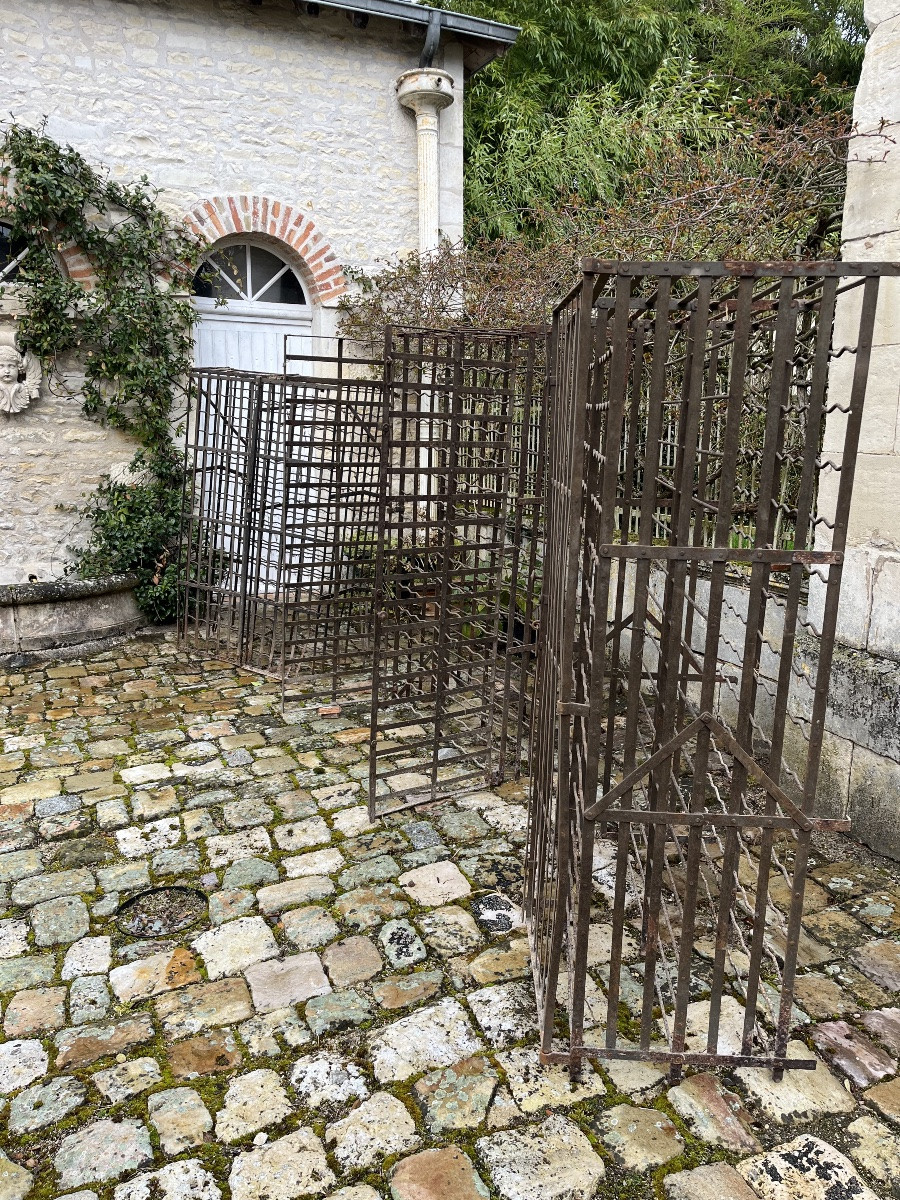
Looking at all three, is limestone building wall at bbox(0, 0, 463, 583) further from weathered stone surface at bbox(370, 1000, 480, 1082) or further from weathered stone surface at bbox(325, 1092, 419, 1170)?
weathered stone surface at bbox(325, 1092, 419, 1170)

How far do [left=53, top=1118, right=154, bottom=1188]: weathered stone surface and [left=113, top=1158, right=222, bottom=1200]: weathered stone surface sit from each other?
0.16 ft

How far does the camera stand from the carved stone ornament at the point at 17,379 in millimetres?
6422

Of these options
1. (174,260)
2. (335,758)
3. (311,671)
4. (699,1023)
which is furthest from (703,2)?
(699,1023)

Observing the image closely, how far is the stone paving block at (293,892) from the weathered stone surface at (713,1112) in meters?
1.46

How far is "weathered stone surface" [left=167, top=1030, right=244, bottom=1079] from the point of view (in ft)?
7.72

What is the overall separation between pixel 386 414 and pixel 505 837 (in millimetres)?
1903

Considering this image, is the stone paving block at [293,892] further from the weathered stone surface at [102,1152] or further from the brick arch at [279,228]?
the brick arch at [279,228]

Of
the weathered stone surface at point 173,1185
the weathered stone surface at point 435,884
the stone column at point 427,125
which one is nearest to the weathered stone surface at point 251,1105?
the weathered stone surface at point 173,1185

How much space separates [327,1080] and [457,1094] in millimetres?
362

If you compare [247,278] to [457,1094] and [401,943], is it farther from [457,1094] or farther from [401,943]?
[457,1094]

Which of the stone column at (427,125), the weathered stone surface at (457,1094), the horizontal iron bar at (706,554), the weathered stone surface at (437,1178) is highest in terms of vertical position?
the stone column at (427,125)

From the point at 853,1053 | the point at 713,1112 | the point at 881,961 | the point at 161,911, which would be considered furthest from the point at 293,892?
the point at 881,961

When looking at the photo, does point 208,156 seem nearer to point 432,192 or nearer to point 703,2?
point 432,192

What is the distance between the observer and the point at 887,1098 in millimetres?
2242
